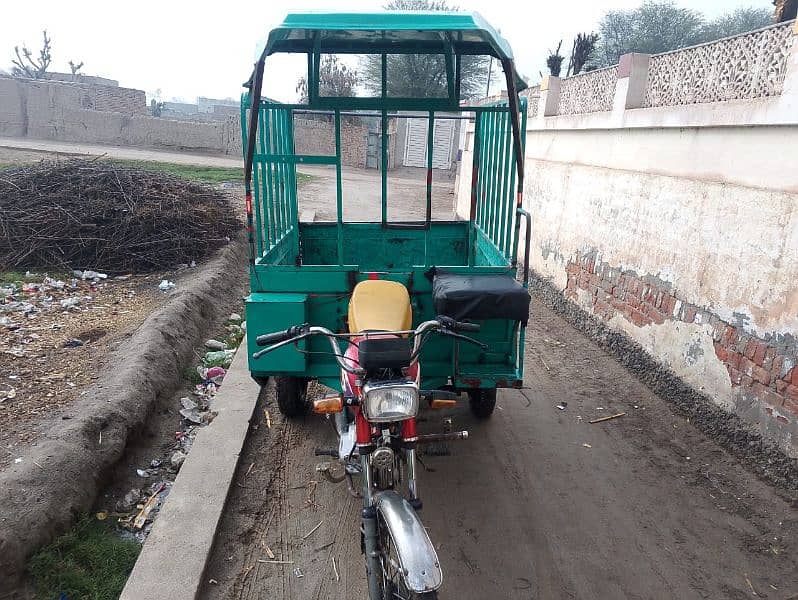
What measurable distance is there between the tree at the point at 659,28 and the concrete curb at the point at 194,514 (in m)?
29.0

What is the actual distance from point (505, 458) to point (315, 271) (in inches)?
73.4

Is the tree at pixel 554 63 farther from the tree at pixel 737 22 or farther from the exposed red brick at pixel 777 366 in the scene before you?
the tree at pixel 737 22

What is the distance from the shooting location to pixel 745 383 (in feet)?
13.6

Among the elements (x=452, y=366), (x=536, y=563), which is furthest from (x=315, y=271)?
(x=536, y=563)

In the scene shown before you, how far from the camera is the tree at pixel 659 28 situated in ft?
93.8

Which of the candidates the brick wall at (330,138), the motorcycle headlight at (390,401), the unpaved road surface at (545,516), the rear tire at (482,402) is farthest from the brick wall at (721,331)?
the brick wall at (330,138)

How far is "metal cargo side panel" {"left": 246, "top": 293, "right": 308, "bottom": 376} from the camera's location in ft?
11.7

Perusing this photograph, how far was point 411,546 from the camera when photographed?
2.18 metres

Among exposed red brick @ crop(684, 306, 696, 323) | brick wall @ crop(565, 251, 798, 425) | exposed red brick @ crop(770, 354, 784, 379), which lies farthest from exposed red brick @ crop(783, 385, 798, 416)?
exposed red brick @ crop(684, 306, 696, 323)

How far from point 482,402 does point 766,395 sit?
75.7 inches

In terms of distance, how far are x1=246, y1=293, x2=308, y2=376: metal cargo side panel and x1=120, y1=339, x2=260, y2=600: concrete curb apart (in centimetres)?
66

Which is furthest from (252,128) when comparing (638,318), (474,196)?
(638,318)

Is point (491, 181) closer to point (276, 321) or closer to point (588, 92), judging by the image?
point (276, 321)

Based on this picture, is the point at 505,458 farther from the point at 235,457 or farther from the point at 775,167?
the point at 775,167
